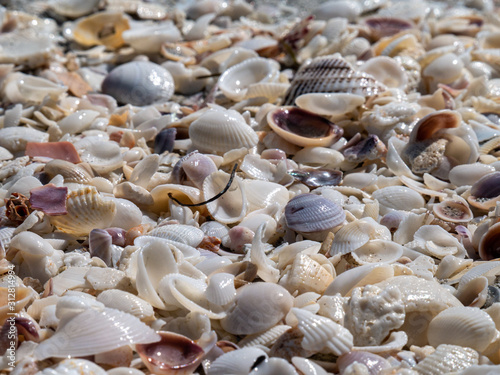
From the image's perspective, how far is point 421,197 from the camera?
244cm

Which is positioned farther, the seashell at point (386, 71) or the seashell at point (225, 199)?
the seashell at point (386, 71)

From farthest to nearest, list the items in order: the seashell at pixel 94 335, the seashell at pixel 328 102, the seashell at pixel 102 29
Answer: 1. the seashell at pixel 102 29
2. the seashell at pixel 328 102
3. the seashell at pixel 94 335

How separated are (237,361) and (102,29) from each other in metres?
3.39

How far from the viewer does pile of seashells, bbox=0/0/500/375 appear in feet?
5.28

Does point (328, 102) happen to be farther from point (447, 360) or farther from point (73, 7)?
point (73, 7)

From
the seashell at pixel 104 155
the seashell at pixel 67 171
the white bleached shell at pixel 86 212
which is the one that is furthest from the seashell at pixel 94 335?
the seashell at pixel 104 155

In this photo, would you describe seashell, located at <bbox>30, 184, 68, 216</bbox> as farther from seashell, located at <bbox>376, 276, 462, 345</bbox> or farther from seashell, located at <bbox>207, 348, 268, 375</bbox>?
seashell, located at <bbox>376, 276, 462, 345</bbox>

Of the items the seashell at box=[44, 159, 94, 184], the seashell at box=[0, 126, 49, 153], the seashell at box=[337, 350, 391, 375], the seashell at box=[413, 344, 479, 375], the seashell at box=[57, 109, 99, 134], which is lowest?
the seashell at box=[0, 126, 49, 153]

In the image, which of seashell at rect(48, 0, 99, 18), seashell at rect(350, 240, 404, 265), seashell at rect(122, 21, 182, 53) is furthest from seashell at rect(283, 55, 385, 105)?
seashell at rect(48, 0, 99, 18)

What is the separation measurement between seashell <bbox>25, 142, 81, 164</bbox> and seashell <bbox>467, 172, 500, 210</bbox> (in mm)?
1722

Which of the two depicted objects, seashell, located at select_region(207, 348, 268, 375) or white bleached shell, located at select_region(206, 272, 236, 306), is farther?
white bleached shell, located at select_region(206, 272, 236, 306)

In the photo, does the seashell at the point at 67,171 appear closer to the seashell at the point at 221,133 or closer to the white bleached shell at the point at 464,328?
the seashell at the point at 221,133

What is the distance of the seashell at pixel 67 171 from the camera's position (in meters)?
2.42

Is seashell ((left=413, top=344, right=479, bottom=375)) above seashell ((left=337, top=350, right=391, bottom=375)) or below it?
above
